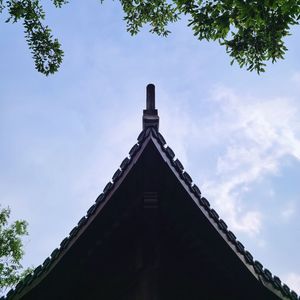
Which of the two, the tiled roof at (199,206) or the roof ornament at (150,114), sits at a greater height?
the roof ornament at (150,114)

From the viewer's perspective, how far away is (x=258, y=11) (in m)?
5.61

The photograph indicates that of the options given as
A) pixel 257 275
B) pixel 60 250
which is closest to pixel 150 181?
pixel 60 250

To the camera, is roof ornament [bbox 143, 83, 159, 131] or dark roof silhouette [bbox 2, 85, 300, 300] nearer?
dark roof silhouette [bbox 2, 85, 300, 300]

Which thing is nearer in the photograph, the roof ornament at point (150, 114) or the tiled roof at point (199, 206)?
the tiled roof at point (199, 206)

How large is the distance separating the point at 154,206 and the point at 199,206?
0.54 metres

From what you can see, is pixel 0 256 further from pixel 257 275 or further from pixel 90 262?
pixel 257 275

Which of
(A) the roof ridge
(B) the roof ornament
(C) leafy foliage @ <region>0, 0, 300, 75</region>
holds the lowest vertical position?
(A) the roof ridge

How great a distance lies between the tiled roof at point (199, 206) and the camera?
13.4 feet

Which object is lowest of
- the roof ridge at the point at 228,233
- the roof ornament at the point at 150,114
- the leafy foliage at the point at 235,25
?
the roof ridge at the point at 228,233

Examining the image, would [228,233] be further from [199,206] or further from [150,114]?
[150,114]

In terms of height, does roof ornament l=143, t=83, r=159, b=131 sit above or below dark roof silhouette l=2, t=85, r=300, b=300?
above

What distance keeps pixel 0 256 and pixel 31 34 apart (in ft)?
36.8

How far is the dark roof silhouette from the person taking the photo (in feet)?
13.4

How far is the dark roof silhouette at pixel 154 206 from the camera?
4.07 m
